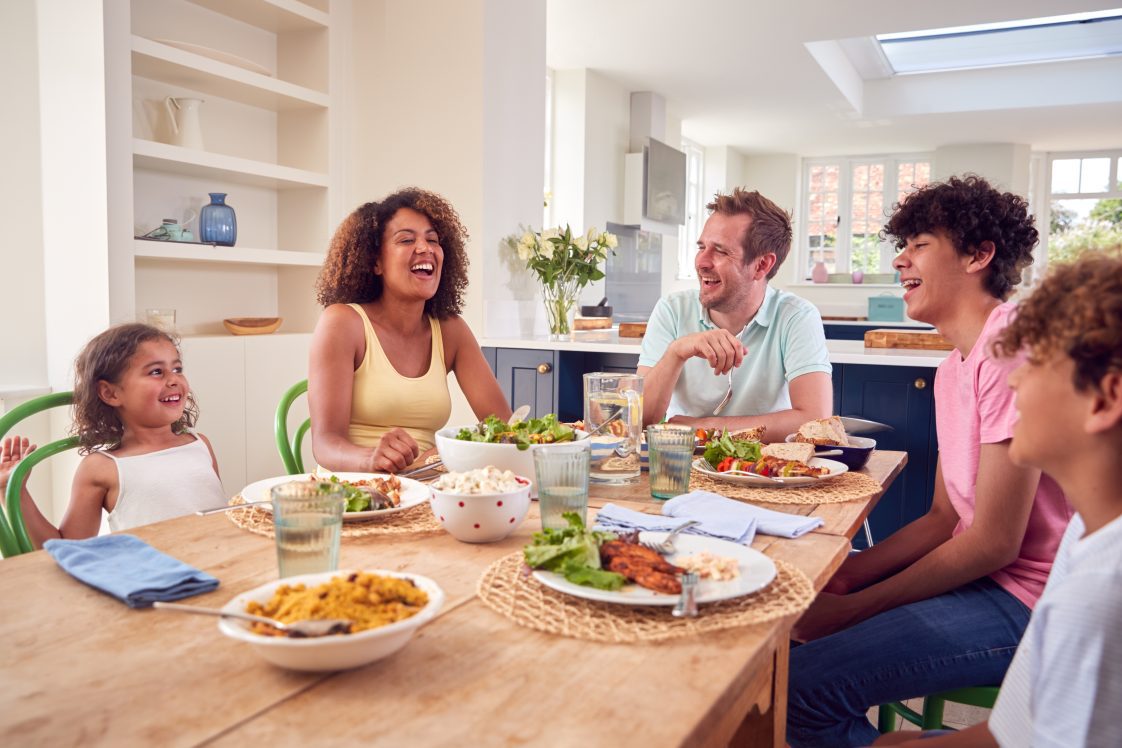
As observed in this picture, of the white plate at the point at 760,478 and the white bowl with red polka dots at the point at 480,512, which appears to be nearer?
the white bowl with red polka dots at the point at 480,512

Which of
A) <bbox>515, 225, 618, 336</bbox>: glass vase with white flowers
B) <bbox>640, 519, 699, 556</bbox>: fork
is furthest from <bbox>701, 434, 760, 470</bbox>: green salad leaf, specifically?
<bbox>515, 225, 618, 336</bbox>: glass vase with white flowers

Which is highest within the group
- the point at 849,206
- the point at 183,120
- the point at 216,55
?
the point at 849,206

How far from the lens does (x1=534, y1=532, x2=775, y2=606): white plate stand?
3.00 ft

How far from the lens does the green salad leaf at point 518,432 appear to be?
1.48 metres

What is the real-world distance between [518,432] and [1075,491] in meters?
0.86

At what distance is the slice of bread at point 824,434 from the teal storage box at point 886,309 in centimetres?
749

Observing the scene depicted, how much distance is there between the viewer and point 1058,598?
750 millimetres

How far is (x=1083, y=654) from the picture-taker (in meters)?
0.72

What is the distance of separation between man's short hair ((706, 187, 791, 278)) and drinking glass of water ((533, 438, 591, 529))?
1275mm

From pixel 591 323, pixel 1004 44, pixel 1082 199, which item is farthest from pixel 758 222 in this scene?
pixel 1082 199

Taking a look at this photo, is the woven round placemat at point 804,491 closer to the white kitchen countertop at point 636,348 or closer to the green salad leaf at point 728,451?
the green salad leaf at point 728,451

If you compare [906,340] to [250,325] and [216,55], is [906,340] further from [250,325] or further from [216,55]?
[216,55]

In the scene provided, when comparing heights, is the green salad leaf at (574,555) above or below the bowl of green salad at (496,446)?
below

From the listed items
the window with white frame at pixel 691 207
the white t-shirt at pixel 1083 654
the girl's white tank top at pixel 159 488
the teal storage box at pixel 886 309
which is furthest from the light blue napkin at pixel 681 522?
the teal storage box at pixel 886 309
